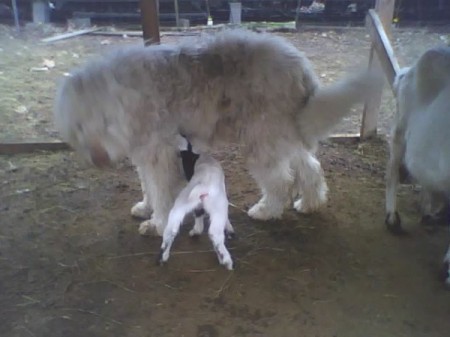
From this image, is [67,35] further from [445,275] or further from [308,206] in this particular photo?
[445,275]

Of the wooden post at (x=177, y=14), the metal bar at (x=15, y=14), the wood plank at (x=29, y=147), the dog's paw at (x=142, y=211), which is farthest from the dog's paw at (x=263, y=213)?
the metal bar at (x=15, y=14)

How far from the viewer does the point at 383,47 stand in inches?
163

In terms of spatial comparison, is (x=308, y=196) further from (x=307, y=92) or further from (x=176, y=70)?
(x=176, y=70)

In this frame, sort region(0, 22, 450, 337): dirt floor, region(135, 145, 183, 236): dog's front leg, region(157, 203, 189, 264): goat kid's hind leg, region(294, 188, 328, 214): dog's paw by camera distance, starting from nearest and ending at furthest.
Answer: region(0, 22, 450, 337): dirt floor → region(157, 203, 189, 264): goat kid's hind leg → region(135, 145, 183, 236): dog's front leg → region(294, 188, 328, 214): dog's paw

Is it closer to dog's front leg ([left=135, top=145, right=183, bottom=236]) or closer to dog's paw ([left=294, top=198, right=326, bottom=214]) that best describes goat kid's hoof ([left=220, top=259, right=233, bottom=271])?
dog's front leg ([left=135, top=145, right=183, bottom=236])

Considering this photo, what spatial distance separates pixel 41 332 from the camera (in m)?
2.71

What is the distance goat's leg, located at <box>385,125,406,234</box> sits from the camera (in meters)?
3.47

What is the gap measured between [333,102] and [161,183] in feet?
3.57

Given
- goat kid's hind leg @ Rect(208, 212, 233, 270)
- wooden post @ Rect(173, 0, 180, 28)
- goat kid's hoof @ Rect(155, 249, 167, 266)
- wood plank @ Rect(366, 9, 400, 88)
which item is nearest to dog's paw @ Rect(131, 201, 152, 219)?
goat kid's hoof @ Rect(155, 249, 167, 266)

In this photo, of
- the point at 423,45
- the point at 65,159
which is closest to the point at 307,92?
the point at 65,159

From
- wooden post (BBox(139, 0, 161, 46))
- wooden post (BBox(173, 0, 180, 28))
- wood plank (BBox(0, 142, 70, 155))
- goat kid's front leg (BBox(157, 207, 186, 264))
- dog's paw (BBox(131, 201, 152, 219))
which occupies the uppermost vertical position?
wooden post (BBox(139, 0, 161, 46))

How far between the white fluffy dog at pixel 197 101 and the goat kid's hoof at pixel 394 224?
0.68 meters

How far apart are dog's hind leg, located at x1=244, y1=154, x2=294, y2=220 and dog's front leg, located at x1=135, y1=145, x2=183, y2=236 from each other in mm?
466

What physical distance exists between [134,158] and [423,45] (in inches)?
163
